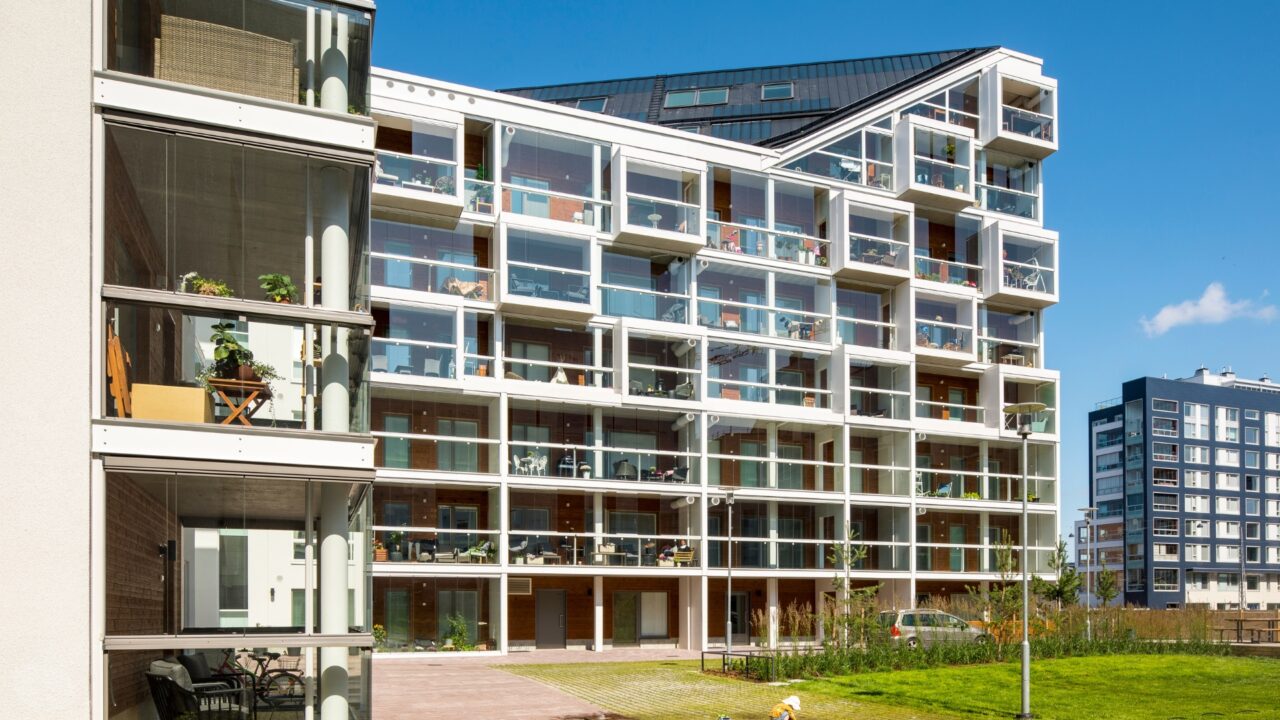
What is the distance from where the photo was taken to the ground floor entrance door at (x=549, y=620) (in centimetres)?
3706

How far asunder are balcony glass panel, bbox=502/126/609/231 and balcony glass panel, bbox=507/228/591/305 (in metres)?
0.80

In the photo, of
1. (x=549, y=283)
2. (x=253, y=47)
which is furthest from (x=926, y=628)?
(x=253, y=47)

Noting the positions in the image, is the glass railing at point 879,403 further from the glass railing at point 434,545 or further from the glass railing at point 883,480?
the glass railing at point 434,545

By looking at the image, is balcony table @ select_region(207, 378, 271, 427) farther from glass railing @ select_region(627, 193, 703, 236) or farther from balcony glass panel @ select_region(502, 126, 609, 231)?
glass railing @ select_region(627, 193, 703, 236)

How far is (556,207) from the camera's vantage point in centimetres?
3712

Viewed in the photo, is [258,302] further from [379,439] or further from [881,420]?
[881,420]

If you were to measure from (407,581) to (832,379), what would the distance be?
17.1m

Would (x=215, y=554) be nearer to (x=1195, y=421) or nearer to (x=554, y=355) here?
(x=554, y=355)

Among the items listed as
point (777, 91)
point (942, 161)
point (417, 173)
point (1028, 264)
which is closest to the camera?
point (417, 173)

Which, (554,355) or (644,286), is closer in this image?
(554,355)

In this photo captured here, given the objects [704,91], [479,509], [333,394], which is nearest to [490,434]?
[479,509]

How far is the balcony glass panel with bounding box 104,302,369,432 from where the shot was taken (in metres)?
11.9

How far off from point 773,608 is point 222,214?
2834 centimetres

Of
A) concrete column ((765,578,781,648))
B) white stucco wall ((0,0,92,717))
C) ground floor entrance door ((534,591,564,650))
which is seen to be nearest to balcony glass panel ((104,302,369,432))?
white stucco wall ((0,0,92,717))
